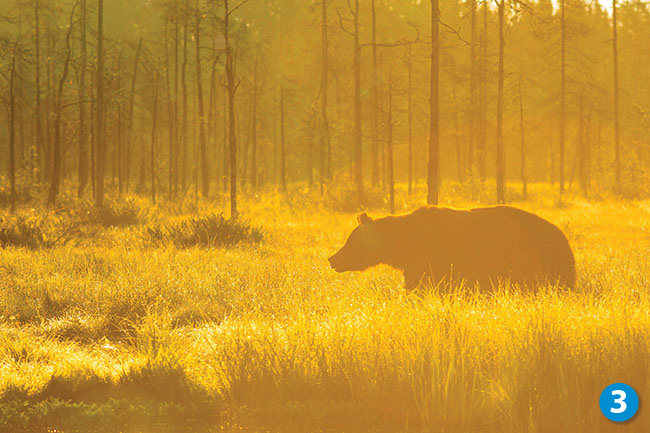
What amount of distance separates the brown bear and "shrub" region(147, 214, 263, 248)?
6637 mm


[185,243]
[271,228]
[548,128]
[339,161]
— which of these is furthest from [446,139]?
[185,243]

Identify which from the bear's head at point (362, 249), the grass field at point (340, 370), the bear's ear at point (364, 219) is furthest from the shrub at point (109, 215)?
the bear's ear at point (364, 219)

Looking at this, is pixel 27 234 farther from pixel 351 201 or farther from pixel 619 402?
pixel 351 201

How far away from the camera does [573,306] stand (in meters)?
5.70

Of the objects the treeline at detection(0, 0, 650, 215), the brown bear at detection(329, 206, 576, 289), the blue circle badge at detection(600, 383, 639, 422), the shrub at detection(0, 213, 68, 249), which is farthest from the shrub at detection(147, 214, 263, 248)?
the blue circle badge at detection(600, 383, 639, 422)

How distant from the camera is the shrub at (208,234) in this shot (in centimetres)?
1369

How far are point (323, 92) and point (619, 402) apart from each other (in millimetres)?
28330

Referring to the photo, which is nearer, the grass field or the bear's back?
the grass field

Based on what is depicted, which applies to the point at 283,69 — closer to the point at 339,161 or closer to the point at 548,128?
the point at 339,161

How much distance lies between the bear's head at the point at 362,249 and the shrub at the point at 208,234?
5762 millimetres

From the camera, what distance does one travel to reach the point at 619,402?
4207 millimetres

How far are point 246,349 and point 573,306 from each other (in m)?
2.92

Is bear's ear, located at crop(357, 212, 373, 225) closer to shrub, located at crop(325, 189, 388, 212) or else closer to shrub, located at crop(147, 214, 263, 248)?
shrub, located at crop(147, 214, 263, 248)

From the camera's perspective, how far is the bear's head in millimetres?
A: 7840
